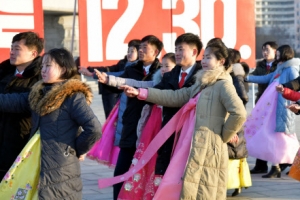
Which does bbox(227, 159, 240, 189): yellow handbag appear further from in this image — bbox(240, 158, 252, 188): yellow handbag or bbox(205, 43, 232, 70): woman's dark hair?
bbox(205, 43, 232, 70): woman's dark hair

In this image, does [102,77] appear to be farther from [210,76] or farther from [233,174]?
[233,174]

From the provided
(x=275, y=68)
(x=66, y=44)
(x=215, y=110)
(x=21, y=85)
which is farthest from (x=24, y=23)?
(x=66, y=44)

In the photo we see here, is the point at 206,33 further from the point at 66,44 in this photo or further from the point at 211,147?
the point at 66,44

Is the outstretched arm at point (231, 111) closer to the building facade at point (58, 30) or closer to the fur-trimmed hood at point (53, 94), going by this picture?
the fur-trimmed hood at point (53, 94)

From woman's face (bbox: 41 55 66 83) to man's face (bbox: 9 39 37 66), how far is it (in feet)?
1.53

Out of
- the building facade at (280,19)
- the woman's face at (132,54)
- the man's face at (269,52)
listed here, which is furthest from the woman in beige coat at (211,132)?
the building facade at (280,19)

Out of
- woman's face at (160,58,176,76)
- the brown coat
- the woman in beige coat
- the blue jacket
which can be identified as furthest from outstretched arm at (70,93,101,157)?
the blue jacket

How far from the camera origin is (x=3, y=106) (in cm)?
539

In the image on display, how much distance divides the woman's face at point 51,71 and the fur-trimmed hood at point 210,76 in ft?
3.91

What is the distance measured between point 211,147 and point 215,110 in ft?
0.91

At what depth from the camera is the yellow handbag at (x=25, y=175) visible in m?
5.15

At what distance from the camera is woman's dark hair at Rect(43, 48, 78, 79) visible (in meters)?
5.29

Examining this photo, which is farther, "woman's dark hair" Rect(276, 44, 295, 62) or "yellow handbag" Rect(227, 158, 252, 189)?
"woman's dark hair" Rect(276, 44, 295, 62)

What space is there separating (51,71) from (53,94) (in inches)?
7.6
